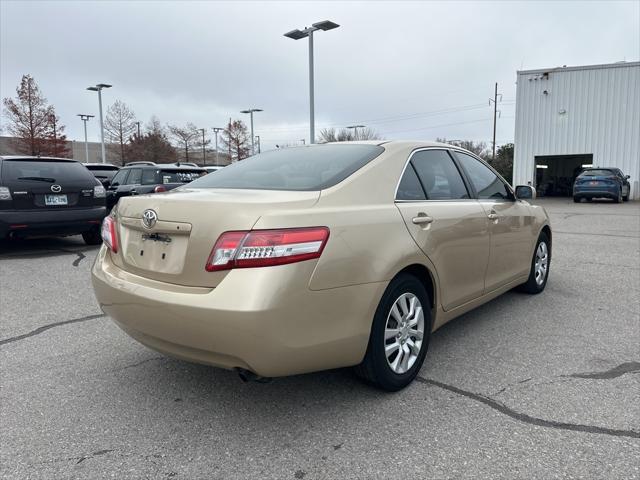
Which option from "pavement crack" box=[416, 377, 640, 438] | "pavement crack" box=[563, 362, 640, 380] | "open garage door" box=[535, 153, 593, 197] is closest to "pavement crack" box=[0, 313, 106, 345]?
"pavement crack" box=[416, 377, 640, 438]

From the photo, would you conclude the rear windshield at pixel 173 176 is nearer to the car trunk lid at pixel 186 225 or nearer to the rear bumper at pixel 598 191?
the car trunk lid at pixel 186 225

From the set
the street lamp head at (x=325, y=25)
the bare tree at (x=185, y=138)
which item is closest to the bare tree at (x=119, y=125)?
the bare tree at (x=185, y=138)

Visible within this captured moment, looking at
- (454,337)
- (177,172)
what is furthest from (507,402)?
(177,172)

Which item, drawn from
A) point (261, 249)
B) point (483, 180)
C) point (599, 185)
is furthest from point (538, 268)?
point (599, 185)

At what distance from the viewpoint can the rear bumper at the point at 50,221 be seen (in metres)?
7.20

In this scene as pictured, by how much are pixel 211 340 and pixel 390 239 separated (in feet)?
3.76

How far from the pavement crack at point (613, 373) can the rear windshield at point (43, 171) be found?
742 cm

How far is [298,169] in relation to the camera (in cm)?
335

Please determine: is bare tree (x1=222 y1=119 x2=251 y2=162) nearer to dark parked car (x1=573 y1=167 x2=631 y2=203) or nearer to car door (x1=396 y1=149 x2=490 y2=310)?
dark parked car (x1=573 y1=167 x2=631 y2=203)

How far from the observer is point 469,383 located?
3211 mm

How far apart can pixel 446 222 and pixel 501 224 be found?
105 cm

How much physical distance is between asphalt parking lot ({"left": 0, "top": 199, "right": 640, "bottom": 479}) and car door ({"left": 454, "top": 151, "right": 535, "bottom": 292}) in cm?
48

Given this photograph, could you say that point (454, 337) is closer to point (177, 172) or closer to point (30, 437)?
point (30, 437)

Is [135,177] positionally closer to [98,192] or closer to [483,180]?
[98,192]
